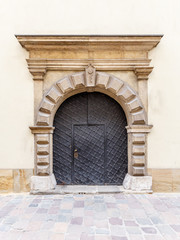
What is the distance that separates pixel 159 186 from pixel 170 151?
811 millimetres

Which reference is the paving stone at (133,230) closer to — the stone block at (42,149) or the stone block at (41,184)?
the stone block at (41,184)

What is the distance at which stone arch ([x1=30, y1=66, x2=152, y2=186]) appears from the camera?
3770 millimetres

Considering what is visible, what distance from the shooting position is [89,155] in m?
4.16

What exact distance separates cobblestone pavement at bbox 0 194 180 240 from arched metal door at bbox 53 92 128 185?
1.92 ft

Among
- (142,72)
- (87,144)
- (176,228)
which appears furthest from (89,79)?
(176,228)

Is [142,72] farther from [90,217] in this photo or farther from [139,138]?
[90,217]

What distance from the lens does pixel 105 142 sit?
163 inches

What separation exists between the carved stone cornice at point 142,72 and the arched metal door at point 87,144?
1.02 meters

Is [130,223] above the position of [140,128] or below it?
below
